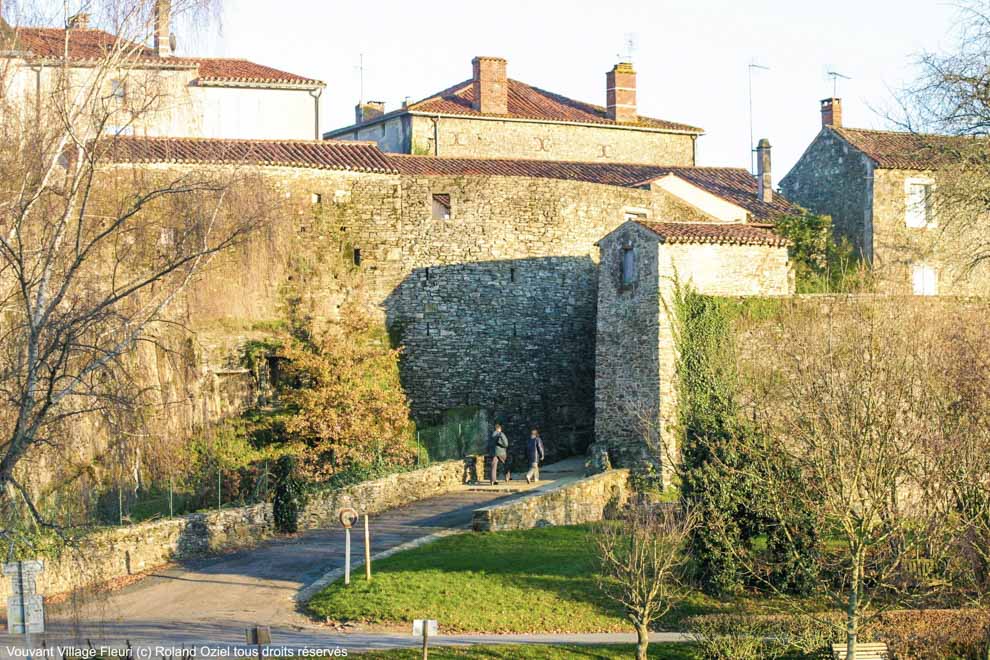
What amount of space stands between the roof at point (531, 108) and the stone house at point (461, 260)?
22.6ft

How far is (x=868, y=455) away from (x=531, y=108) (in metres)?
28.3

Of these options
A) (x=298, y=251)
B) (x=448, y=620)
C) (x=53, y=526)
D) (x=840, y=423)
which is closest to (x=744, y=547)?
(x=840, y=423)

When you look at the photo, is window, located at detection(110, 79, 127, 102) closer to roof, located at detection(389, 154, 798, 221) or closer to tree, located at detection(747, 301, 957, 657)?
tree, located at detection(747, 301, 957, 657)

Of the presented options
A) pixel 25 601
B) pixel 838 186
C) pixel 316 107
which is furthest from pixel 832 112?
pixel 25 601

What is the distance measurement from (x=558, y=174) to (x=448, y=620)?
20578mm

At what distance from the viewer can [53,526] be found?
1437cm

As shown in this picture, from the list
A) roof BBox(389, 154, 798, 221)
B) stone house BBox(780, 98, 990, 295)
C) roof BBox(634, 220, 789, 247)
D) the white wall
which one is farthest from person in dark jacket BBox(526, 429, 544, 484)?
the white wall

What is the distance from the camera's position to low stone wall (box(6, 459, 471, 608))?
21875mm

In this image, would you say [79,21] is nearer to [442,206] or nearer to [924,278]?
[442,206]

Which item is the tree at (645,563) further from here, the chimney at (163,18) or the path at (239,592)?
the chimney at (163,18)

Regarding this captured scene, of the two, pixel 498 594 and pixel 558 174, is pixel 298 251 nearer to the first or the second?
pixel 558 174

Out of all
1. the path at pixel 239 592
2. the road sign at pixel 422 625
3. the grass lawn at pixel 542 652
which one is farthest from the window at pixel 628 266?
the road sign at pixel 422 625

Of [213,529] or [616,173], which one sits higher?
[616,173]

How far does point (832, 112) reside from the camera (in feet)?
144
